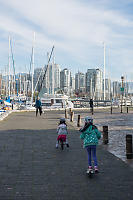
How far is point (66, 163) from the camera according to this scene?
8.30 meters

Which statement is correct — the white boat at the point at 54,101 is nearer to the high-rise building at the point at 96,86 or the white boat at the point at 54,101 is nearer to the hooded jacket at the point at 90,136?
the high-rise building at the point at 96,86

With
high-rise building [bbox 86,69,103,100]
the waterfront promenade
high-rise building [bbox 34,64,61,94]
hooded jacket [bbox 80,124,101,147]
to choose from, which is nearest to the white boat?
high-rise building [bbox 34,64,61,94]

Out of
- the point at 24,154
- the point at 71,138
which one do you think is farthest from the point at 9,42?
the point at 24,154

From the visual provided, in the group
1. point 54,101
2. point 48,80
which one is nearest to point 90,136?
point 54,101

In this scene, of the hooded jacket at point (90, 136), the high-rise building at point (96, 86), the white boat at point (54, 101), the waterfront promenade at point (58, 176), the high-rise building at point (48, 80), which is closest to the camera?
the waterfront promenade at point (58, 176)

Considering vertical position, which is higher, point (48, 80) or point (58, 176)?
point (48, 80)

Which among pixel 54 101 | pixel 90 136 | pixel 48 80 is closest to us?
pixel 90 136

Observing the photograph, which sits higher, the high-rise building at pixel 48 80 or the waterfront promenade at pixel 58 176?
the high-rise building at pixel 48 80

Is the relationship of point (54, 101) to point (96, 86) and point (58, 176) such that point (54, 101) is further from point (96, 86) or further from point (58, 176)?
point (58, 176)

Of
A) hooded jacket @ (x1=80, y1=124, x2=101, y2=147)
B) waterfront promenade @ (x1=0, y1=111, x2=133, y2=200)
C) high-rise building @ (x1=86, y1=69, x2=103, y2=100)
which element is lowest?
waterfront promenade @ (x1=0, y1=111, x2=133, y2=200)

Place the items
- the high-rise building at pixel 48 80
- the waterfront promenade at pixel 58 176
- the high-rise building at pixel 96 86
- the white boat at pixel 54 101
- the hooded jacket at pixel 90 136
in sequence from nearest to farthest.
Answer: the waterfront promenade at pixel 58 176
the hooded jacket at pixel 90 136
the high-rise building at pixel 48 80
the white boat at pixel 54 101
the high-rise building at pixel 96 86

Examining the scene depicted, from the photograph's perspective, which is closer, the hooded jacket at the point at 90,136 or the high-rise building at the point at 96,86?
the hooded jacket at the point at 90,136

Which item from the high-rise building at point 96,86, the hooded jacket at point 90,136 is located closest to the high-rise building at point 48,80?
the high-rise building at point 96,86

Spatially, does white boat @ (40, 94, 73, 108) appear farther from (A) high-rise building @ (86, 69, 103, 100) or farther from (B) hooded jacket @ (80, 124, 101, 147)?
(B) hooded jacket @ (80, 124, 101, 147)
